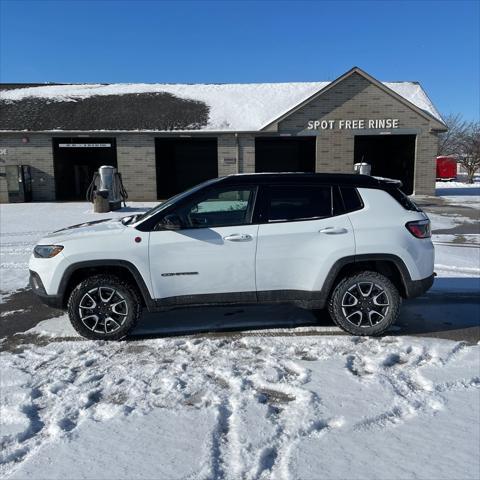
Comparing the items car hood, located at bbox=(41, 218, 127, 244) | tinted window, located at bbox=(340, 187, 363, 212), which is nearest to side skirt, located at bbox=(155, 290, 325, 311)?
car hood, located at bbox=(41, 218, 127, 244)

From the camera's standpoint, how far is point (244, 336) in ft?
16.3

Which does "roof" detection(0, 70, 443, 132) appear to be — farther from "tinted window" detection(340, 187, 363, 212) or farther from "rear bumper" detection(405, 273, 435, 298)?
"rear bumper" detection(405, 273, 435, 298)

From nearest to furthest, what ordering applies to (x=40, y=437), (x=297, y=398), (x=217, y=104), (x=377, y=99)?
1. (x=40, y=437)
2. (x=297, y=398)
3. (x=377, y=99)
4. (x=217, y=104)

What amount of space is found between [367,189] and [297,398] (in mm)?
2457

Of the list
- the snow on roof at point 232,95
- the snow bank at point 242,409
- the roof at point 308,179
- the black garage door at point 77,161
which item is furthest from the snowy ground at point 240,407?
the black garage door at point 77,161

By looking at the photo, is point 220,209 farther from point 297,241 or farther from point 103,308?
point 103,308

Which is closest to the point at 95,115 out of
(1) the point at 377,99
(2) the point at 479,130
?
(1) the point at 377,99

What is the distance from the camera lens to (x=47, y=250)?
4859mm

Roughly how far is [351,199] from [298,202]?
0.57 metres

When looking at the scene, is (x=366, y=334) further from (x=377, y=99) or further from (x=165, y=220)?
(x=377, y=99)

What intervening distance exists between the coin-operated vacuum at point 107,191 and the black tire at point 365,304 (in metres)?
14.2

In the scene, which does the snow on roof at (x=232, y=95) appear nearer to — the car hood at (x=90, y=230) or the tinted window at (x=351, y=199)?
the car hood at (x=90, y=230)

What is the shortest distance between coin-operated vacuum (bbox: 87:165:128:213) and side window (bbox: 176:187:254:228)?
13495 mm

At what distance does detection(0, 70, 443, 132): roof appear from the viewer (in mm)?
23203
